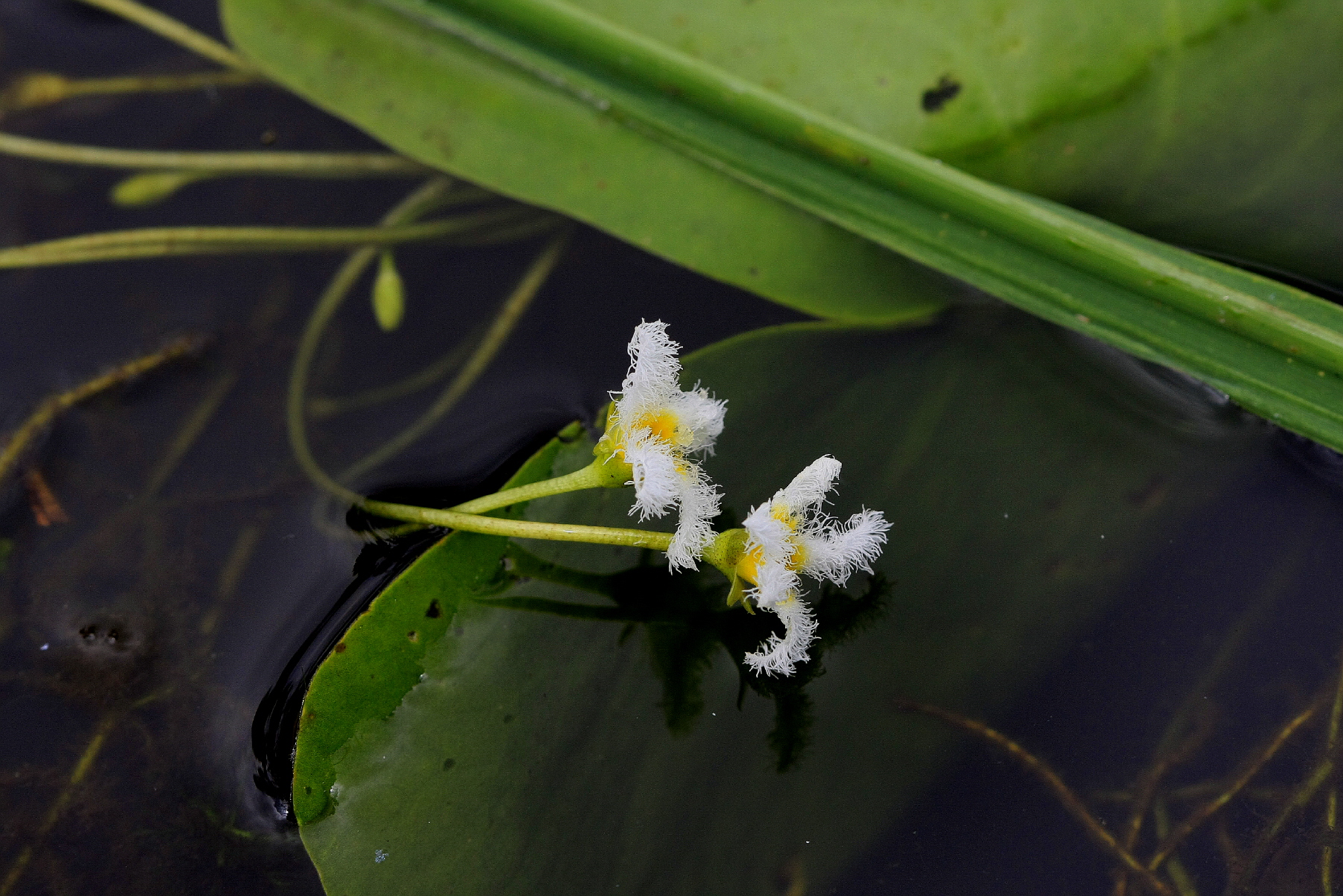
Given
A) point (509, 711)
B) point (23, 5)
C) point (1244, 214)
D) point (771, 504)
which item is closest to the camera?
point (771, 504)

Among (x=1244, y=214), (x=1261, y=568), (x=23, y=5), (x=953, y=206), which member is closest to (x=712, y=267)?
(x=953, y=206)

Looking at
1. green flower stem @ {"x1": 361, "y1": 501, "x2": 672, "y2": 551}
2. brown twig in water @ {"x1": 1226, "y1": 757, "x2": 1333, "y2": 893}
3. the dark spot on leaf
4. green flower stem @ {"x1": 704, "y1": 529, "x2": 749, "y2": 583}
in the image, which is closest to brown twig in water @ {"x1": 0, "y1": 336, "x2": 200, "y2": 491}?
green flower stem @ {"x1": 361, "y1": 501, "x2": 672, "y2": 551}

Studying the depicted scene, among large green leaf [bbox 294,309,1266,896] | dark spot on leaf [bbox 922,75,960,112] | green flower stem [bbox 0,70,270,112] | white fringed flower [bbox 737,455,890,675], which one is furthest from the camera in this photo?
green flower stem [bbox 0,70,270,112]

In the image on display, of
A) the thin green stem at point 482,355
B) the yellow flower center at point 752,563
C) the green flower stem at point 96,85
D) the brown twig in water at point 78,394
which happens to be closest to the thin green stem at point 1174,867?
the yellow flower center at point 752,563

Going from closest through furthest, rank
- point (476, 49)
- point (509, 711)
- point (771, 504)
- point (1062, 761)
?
point (771, 504) → point (509, 711) → point (1062, 761) → point (476, 49)

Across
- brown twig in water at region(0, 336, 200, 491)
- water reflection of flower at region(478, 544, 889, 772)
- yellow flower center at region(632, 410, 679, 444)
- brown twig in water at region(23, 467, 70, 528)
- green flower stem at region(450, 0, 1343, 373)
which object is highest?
green flower stem at region(450, 0, 1343, 373)

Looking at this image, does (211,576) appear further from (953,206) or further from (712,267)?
(953,206)

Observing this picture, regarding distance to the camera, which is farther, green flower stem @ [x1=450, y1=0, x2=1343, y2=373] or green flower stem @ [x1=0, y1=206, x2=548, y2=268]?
green flower stem @ [x1=0, y1=206, x2=548, y2=268]

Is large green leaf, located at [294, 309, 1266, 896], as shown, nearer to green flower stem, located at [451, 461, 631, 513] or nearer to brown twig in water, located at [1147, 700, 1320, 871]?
green flower stem, located at [451, 461, 631, 513]

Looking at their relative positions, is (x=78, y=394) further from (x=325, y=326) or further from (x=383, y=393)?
(x=383, y=393)
